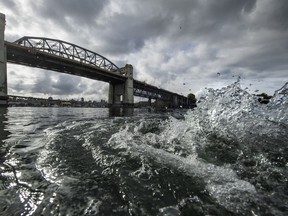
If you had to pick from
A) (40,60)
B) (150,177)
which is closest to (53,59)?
(40,60)

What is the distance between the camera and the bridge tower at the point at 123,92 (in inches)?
2469

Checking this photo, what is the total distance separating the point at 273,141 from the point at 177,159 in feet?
11.2


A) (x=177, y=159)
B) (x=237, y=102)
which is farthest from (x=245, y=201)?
(x=237, y=102)

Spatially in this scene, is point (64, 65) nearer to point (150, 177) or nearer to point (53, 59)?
point (53, 59)

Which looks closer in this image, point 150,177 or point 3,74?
point 150,177

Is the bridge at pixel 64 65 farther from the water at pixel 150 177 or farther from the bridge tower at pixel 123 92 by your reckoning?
the water at pixel 150 177

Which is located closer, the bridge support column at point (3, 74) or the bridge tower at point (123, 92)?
the bridge support column at point (3, 74)

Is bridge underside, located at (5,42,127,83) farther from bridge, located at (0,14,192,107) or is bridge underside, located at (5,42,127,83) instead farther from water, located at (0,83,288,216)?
water, located at (0,83,288,216)

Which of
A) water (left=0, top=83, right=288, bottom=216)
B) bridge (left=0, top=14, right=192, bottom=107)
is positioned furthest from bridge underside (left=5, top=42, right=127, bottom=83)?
water (left=0, top=83, right=288, bottom=216)

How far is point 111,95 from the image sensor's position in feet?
231

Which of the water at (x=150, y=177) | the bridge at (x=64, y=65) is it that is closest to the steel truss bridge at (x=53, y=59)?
the bridge at (x=64, y=65)

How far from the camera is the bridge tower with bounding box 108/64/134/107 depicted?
62.7 m

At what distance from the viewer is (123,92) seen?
214ft

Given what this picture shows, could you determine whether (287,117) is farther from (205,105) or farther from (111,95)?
(111,95)
